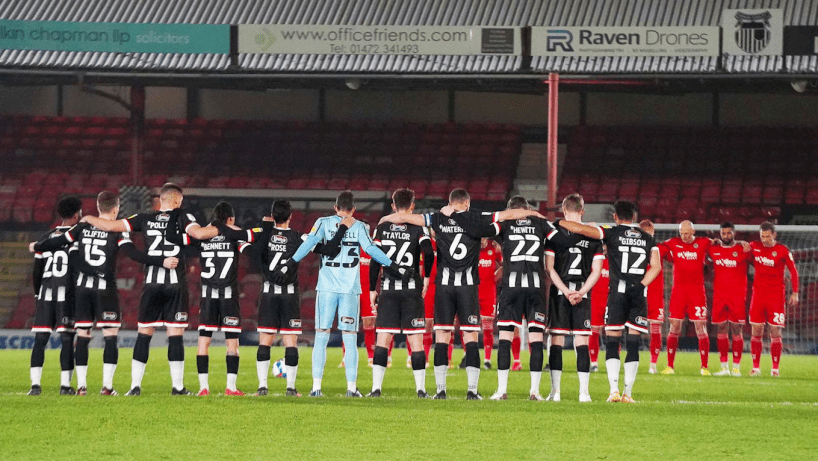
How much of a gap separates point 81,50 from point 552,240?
48.8ft

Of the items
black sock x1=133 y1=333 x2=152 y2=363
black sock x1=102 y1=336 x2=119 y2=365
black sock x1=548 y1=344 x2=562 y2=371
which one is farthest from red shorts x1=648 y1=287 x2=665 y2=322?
black sock x1=102 y1=336 x2=119 y2=365

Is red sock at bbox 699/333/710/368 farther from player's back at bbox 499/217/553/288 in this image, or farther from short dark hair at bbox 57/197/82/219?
short dark hair at bbox 57/197/82/219

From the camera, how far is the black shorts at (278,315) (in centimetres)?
1027

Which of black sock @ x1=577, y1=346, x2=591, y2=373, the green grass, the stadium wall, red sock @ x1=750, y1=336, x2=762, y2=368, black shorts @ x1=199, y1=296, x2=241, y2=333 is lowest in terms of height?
the green grass

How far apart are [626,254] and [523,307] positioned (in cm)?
110

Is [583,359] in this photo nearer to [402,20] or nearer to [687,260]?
[687,260]

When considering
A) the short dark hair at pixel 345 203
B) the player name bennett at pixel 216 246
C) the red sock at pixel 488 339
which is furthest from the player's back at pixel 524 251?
the red sock at pixel 488 339

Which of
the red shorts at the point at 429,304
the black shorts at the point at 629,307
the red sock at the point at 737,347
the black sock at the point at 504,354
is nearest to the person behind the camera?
the black sock at the point at 504,354

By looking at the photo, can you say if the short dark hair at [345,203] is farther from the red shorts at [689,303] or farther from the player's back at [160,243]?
the red shorts at [689,303]

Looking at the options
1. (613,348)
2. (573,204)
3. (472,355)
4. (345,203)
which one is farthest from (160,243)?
(613,348)

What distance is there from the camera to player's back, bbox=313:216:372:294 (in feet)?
32.9

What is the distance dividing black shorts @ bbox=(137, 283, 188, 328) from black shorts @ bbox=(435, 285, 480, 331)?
236 centimetres

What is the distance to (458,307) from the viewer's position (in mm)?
10031

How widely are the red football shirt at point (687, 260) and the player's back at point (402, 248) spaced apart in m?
5.73
